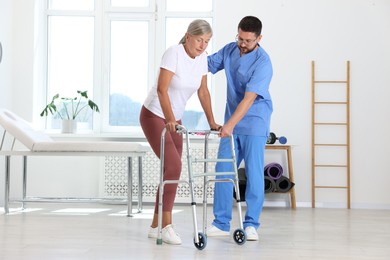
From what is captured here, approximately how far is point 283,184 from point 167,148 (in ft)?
10.5

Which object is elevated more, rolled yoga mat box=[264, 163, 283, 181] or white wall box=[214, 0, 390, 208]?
white wall box=[214, 0, 390, 208]

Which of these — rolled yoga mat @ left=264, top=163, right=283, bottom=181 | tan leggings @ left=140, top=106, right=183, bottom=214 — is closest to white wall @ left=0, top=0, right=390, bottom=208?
rolled yoga mat @ left=264, top=163, right=283, bottom=181

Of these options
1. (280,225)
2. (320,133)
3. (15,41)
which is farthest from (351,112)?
(15,41)

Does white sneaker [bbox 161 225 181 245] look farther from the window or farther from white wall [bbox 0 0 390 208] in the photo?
the window

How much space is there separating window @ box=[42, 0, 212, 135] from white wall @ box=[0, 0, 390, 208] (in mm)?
546

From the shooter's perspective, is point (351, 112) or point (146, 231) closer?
point (146, 231)

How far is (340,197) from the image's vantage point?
7238 mm

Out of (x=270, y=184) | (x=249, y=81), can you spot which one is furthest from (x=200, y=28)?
(x=270, y=184)

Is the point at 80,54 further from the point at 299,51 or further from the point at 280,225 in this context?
the point at 280,225

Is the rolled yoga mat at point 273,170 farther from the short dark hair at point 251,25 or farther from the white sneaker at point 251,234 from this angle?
the short dark hair at point 251,25

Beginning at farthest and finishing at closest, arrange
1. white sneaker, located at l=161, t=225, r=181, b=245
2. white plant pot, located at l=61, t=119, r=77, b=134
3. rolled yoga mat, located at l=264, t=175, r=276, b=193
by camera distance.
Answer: white plant pot, located at l=61, t=119, r=77, b=134, rolled yoga mat, located at l=264, t=175, r=276, b=193, white sneaker, located at l=161, t=225, r=181, b=245

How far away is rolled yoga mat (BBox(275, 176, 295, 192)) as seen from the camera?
22.7 feet

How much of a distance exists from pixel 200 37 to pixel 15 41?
416 cm

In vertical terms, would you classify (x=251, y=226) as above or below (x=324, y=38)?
below
